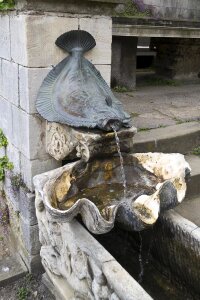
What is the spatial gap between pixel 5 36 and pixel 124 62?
344 centimetres

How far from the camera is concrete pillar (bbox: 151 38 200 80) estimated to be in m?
7.20

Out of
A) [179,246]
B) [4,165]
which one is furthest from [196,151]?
[4,165]

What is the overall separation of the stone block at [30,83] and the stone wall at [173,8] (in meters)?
4.28

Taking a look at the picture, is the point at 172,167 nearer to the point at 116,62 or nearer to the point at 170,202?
the point at 170,202

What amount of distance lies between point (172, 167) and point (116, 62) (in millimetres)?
3944

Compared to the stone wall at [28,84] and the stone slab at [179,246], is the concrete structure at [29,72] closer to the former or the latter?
the stone wall at [28,84]

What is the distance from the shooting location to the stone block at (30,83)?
2938 mm

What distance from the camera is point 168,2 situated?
680 centimetres

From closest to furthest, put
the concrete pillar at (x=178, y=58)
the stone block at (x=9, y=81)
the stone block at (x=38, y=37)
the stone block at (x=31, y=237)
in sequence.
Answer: the stone block at (x=38, y=37)
the stone block at (x=9, y=81)
the stone block at (x=31, y=237)
the concrete pillar at (x=178, y=58)

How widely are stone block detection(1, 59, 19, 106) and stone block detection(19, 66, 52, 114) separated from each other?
0.15m

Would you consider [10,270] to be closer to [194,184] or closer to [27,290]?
[27,290]

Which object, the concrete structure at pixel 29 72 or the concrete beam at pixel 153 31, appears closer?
the concrete structure at pixel 29 72

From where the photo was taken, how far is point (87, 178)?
2896 mm

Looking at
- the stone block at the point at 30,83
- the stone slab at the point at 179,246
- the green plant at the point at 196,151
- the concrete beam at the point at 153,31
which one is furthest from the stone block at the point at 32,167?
the concrete beam at the point at 153,31
